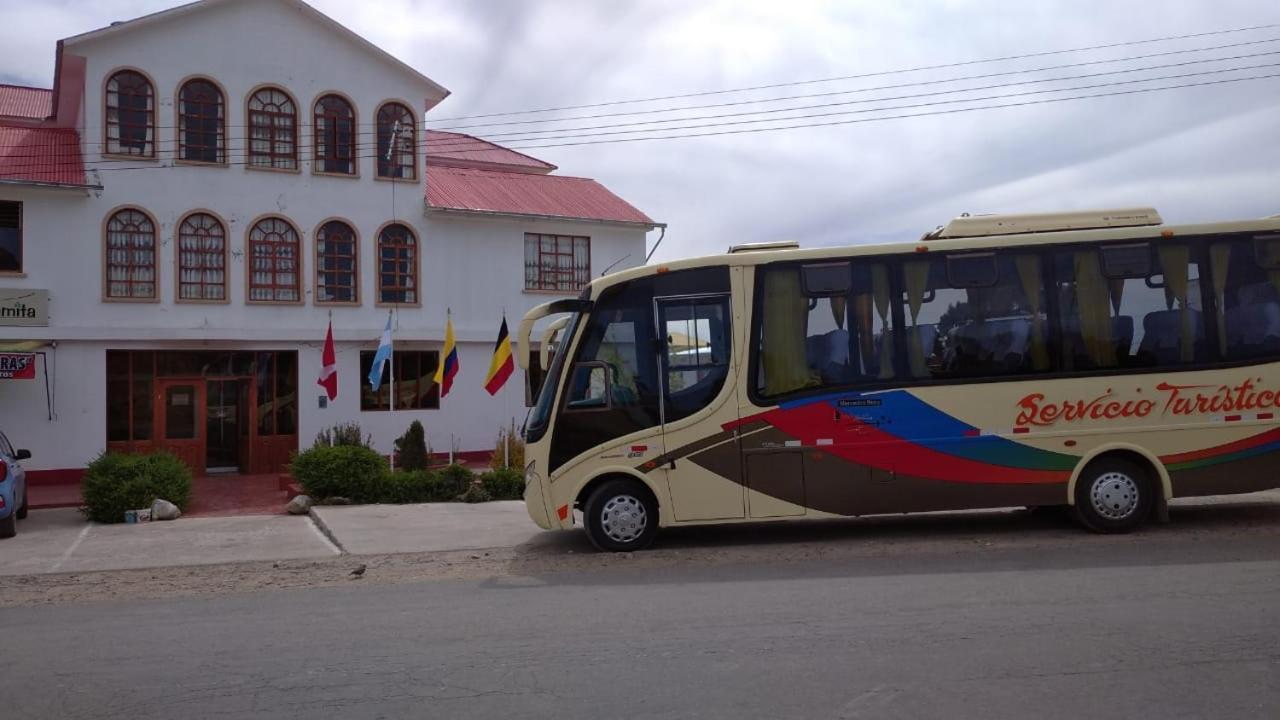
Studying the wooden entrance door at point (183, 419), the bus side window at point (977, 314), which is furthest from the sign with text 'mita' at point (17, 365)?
the bus side window at point (977, 314)

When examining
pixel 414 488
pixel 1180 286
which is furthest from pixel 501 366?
pixel 1180 286

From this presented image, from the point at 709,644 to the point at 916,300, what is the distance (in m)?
5.50

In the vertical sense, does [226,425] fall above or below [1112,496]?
above

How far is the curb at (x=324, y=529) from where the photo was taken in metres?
12.4

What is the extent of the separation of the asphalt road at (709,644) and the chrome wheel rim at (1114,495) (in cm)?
94

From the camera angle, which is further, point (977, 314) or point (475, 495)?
point (475, 495)

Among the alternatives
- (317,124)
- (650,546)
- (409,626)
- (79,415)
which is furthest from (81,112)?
(409,626)

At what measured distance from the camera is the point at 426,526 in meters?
14.2

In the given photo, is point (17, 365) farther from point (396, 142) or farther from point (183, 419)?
point (396, 142)

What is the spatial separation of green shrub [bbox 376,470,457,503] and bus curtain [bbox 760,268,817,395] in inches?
321

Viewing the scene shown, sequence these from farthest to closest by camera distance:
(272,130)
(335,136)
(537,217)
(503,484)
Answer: (537,217)
(335,136)
(272,130)
(503,484)

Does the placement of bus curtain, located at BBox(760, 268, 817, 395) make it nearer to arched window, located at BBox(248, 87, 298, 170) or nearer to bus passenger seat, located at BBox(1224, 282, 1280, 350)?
bus passenger seat, located at BBox(1224, 282, 1280, 350)

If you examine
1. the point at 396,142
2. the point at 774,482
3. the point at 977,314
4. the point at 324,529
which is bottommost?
the point at 324,529

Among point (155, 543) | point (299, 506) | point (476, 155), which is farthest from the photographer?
point (476, 155)
